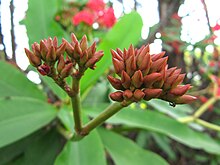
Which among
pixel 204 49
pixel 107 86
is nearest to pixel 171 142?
pixel 204 49

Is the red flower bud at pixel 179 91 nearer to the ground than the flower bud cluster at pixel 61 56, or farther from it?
nearer to the ground

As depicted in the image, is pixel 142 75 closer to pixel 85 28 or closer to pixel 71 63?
pixel 71 63

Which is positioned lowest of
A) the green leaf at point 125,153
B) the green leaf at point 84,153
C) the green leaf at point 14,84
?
the green leaf at point 125,153

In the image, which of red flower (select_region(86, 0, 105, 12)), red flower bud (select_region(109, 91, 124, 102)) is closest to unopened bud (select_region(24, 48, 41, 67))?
red flower bud (select_region(109, 91, 124, 102))

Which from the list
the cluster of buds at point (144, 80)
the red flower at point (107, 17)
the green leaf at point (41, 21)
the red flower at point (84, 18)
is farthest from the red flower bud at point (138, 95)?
the red flower at point (107, 17)

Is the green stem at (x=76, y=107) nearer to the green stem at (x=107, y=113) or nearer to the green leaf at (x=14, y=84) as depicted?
the green stem at (x=107, y=113)

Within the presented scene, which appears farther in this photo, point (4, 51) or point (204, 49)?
point (204, 49)

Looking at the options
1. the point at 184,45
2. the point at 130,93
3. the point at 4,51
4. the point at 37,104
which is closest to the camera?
the point at 130,93
